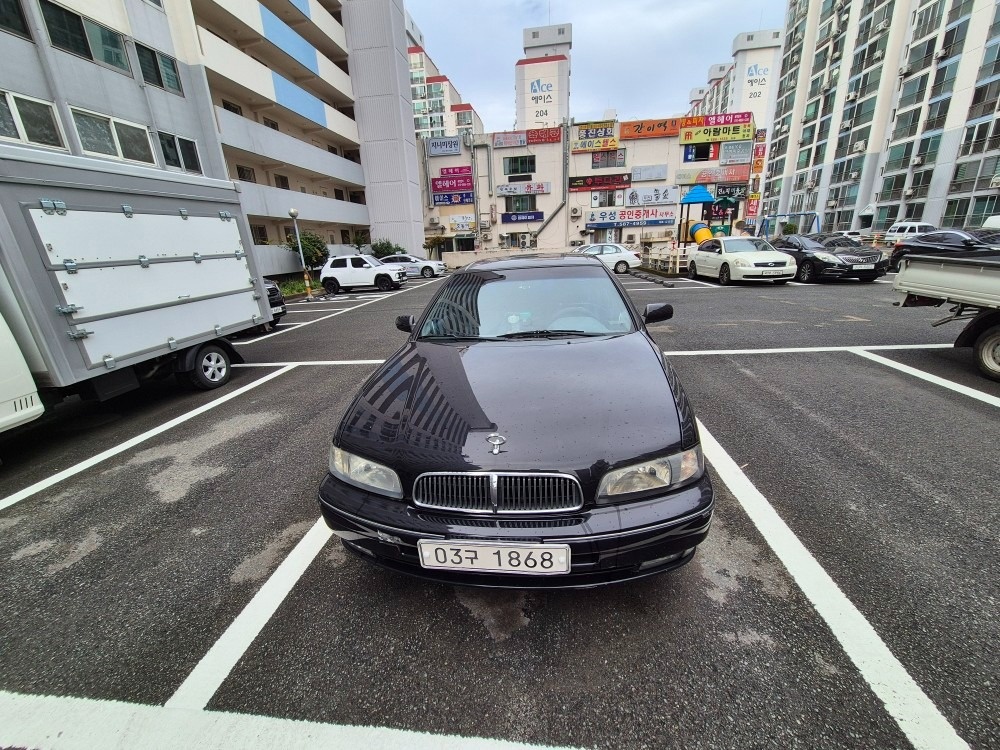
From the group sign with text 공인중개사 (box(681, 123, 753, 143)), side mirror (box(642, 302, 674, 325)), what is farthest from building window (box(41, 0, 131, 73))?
sign with text 공인중개사 (box(681, 123, 753, 143))

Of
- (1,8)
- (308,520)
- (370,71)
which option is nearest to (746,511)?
(308,520)

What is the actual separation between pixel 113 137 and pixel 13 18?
256 centimetres

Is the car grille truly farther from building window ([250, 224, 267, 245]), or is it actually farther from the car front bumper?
building window ([250, 224, 267, 245])

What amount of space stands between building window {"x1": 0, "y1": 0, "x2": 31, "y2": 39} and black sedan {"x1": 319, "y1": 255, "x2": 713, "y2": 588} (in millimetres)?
14938

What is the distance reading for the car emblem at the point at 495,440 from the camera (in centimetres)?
168

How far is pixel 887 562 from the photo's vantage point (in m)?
2.08

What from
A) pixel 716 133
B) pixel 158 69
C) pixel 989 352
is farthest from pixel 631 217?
pixel 989 352

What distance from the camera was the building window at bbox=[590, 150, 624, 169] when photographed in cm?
3075

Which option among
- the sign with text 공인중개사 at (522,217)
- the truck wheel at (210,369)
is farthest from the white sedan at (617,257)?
the truck wheel at (210,369)

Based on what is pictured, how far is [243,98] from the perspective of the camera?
1747 cm

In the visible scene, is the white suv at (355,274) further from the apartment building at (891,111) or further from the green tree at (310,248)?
the apartment building at (891,111)

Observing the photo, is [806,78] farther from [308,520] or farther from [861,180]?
[308,520]

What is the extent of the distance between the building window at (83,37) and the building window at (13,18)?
0.43 m

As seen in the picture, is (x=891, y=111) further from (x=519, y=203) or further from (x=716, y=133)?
(x=519, y=203)
